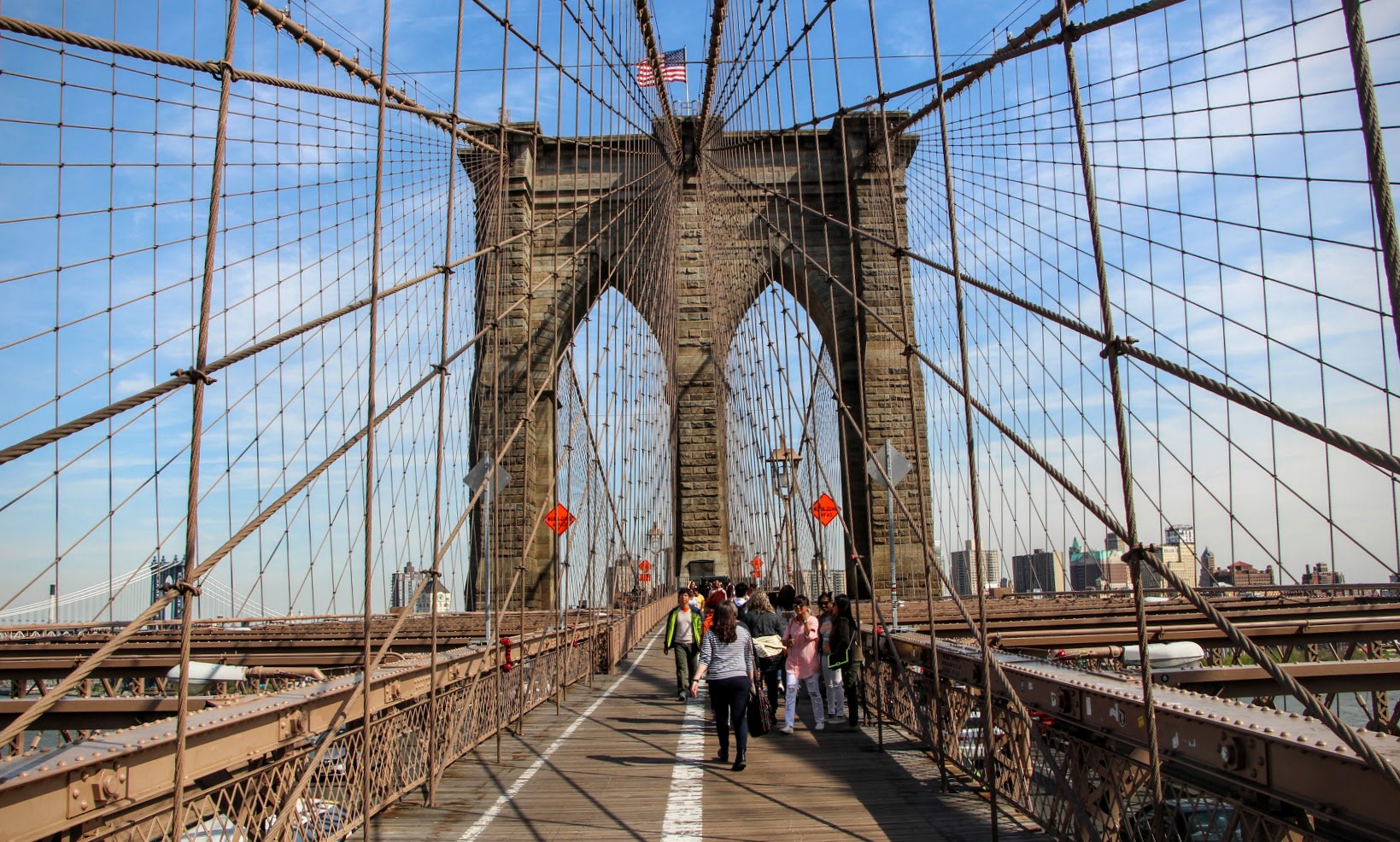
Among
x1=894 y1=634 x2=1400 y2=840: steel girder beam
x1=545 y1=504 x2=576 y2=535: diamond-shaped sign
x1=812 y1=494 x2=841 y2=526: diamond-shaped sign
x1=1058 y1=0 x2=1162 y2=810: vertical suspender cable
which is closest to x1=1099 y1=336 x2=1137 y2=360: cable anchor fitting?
x1=1058 y1=0 x2=1162 y2=810: vertical suspender cable

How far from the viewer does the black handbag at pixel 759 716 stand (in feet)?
22.8

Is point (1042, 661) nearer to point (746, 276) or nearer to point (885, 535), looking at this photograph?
point (885, 535)

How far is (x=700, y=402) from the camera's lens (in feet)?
81.8

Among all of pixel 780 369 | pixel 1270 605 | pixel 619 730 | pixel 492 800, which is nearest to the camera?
pixel 492 800

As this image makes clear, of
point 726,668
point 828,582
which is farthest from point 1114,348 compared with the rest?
point 828,582

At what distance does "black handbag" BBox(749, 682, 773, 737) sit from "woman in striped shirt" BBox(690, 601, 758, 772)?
584 mm

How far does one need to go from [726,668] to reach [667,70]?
73.3 feet

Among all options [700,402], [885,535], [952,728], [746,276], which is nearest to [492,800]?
[952,728]

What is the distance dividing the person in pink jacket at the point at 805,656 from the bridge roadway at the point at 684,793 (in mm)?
237

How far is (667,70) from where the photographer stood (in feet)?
85.6

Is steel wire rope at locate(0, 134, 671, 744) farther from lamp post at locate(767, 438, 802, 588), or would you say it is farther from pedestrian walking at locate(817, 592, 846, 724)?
lamp post at locate(767, 438, 802, 588)

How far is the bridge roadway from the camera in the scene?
440 cm

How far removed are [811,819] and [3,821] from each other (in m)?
3.16

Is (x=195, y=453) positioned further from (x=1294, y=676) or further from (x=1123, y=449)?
(x=1294, y=676)
